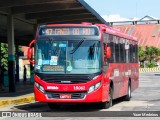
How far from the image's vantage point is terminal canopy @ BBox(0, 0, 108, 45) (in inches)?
937

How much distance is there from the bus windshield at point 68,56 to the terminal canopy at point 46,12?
7.83 metres

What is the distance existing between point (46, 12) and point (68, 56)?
40.3ft

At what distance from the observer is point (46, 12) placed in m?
27.6

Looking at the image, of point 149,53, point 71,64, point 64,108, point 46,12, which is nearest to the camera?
point 71,64

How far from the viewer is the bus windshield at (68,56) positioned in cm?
1560

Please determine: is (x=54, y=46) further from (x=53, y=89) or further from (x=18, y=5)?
(x=18, y=5)

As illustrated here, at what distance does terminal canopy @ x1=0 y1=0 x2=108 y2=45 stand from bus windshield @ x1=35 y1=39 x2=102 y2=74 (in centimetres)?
783

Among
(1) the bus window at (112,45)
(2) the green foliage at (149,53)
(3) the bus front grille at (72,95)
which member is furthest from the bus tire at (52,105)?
(2) the green foliage at (149,53)

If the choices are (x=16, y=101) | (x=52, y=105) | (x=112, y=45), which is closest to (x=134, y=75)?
(x=112, y=45)

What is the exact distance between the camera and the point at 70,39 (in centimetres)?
1589

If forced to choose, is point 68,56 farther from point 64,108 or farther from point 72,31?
point 64,108

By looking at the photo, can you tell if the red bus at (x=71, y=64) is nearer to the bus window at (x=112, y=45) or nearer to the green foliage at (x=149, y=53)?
the bus window at (x=112, y=45)

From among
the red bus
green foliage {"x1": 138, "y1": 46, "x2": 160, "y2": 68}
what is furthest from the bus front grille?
green foliage {"x1": 138, "y1": 46, "x2": 160, "y2": 68}

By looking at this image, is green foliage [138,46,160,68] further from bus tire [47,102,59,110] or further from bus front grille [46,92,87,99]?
bus front grille [46,92,87,99]
